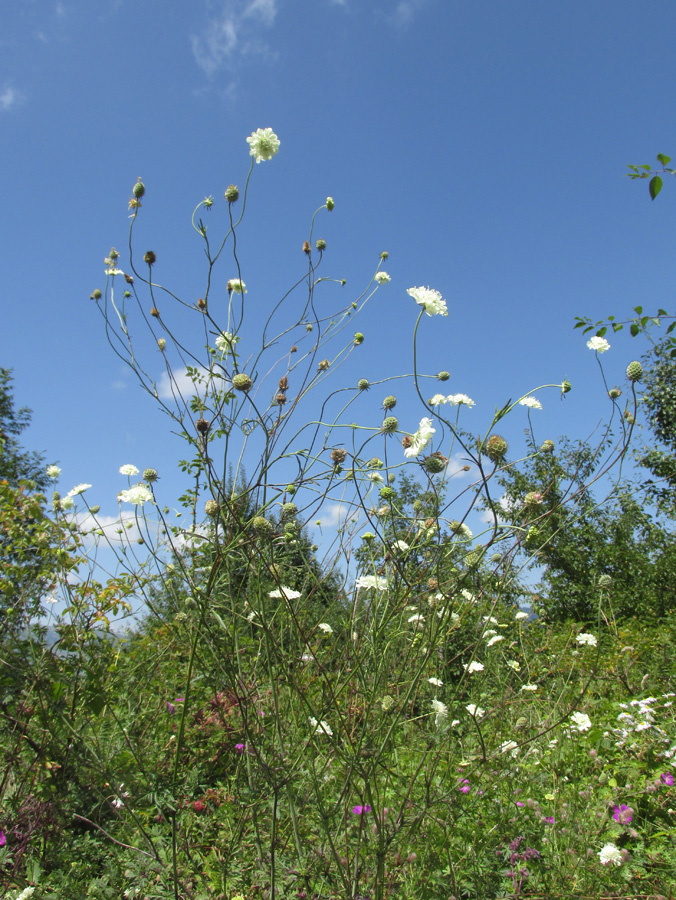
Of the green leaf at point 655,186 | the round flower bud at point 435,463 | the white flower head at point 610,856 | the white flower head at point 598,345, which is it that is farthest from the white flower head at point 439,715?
the green leaf at point 655,186

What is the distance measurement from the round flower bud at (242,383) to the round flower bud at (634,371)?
1.53m

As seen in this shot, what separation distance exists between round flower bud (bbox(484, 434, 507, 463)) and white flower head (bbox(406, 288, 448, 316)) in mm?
439

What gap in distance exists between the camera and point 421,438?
183 centimetres

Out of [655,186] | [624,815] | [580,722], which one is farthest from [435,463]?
[580,722]

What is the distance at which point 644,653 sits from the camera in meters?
4.74

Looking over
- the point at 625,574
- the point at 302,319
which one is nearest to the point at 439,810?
the point at 302,319

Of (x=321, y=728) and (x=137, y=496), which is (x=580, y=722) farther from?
(x=137, y=496)

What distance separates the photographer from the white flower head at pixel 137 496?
6.69 feet

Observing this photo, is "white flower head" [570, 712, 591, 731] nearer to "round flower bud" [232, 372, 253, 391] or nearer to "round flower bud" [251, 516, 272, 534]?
"round flower bud" [251, 516, 272, 534]

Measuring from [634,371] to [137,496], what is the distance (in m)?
2.05

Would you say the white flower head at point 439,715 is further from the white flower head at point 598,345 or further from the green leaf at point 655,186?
the green leaf at point 655,186

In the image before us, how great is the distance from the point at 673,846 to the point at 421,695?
3.68 feet

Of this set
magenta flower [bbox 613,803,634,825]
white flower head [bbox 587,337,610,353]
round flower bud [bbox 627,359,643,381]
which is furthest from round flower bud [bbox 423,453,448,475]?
magenta flower [bbox 613,803,634,825]

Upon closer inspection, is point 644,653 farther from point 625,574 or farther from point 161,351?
point 625,574
